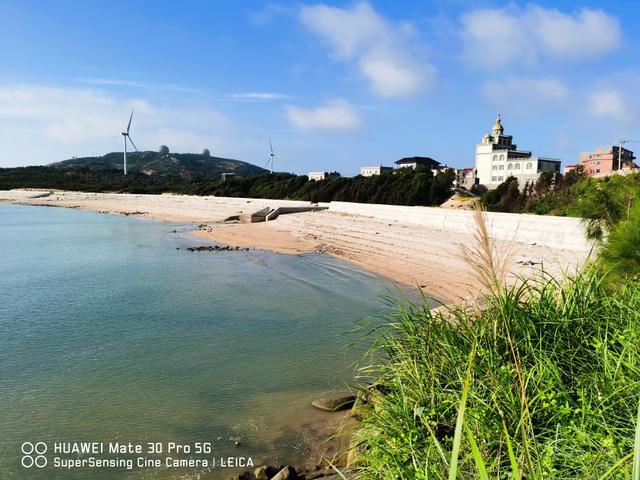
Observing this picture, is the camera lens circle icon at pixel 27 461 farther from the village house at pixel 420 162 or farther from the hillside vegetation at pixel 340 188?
the village house at pixel 420 162

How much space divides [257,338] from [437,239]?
45.0ft

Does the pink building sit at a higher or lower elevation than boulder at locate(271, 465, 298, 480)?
higher

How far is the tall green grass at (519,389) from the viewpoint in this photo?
3.11 m

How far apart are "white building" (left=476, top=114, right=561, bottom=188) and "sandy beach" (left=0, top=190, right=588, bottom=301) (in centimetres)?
3964

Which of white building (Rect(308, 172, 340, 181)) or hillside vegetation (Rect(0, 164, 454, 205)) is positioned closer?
hillside vegetation (Rect(0, 164, 454, 205))

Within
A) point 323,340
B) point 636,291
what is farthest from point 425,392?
point 323,340

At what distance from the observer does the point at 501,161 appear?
74.9m

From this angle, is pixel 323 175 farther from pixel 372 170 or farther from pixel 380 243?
pixel 380 243

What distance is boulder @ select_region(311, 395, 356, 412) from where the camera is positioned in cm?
672

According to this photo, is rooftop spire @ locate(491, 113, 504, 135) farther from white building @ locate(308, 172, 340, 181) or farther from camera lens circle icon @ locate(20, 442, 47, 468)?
camera lens circle icon @ locate(20, 442, 47, 468)

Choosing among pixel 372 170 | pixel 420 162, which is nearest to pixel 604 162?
pixel 420 162

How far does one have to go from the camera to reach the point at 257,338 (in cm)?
1030

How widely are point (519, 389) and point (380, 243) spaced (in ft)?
67.1

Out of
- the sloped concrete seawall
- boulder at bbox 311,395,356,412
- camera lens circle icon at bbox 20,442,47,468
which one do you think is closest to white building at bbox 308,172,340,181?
the sloped concrete seawall
